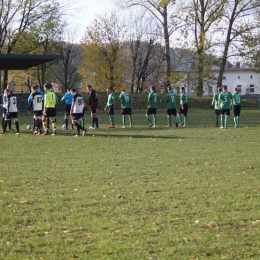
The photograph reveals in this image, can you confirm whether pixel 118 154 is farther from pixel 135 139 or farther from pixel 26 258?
pixel 26 258

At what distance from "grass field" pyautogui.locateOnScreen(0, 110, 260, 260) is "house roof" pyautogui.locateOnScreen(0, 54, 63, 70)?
21811 millimetres

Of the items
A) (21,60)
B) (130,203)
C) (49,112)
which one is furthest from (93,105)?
(130,203)

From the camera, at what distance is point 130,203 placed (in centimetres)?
876

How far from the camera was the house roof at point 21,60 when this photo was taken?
37.0 metres

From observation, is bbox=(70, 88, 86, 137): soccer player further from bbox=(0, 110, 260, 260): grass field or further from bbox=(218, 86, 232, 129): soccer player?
bbox=(218, 86, 232, 129): soccer player

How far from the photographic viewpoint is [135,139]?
19766 mm

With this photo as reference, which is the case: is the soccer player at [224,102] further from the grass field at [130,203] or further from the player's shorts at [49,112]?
the grass field at [130,203]

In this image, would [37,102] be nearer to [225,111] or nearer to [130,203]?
[225,111]

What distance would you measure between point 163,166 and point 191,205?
430 centimetres

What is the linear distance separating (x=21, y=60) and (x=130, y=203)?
3214cm

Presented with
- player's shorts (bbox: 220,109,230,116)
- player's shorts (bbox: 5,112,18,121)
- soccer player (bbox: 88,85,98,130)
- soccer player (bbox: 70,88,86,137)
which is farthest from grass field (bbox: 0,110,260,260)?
player's shorts (bbox: 220,109,230,116)

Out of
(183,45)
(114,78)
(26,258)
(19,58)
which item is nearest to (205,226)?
(26,258)

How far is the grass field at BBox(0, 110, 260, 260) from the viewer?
6.42 meters

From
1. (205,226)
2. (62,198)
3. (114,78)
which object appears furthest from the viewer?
(114,78)
